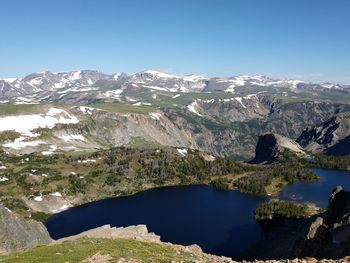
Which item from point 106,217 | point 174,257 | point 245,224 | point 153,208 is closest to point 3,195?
point 106,217

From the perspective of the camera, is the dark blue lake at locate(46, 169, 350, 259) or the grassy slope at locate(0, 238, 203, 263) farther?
the dark blue lake at locate(46, 169, 350, 259)

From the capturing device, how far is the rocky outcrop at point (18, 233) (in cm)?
6006

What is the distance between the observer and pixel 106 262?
38156 mm

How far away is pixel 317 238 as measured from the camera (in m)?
75.9

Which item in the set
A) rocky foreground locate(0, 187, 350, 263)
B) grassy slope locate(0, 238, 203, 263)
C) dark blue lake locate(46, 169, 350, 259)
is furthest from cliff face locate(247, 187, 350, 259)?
grassy slope locate(0, 238, 203, 263)

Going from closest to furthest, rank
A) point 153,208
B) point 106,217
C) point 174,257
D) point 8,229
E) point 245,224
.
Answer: point 174,257 → point 8,229 → point 245,224 → point 106,217 → point 153,208

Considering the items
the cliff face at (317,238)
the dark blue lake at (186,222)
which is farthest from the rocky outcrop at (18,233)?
the dark blue lake at (186,222)

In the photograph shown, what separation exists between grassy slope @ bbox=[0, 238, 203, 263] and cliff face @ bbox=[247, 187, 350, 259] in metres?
27.9

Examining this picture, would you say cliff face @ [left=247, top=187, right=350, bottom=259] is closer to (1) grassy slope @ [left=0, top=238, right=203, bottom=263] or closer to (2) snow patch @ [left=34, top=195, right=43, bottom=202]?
(1) grassy slope @ [left=0, top=238, right=203, bottom=263]

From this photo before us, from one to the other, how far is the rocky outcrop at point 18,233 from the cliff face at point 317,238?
44823 millimetres

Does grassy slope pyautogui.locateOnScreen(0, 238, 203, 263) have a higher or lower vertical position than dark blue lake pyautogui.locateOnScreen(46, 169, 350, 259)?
higher

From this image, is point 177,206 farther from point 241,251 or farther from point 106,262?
point 106,262

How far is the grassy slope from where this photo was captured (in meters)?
39.4

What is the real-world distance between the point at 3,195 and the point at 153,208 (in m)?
69.8
